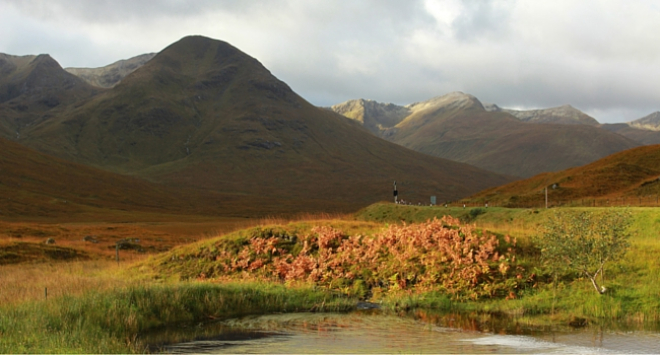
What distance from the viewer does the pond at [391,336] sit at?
589 inches

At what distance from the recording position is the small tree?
66.7 feet

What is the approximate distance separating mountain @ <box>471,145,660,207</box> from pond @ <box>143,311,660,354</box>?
133ft

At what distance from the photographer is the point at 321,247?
27000mm

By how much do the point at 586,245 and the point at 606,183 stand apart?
51.0m

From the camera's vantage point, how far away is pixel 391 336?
1672cm

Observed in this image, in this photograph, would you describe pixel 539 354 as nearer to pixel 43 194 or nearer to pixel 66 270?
pixel 66 270

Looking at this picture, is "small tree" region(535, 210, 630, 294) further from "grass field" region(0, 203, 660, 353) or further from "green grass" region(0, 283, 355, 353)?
"green grass" region(0, 283, 355, 353)

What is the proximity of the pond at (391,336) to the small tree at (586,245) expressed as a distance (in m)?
3.51

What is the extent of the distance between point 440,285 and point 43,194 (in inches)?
4582

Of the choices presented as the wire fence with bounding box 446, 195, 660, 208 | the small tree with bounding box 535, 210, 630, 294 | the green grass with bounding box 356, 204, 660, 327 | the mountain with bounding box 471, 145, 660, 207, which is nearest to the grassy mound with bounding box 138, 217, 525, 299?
the green grass with bounding box 356, 204, 660, 327

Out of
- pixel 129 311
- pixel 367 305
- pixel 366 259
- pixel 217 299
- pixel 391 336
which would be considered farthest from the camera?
pixel 366 259

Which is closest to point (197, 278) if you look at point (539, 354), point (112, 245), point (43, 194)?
point (539, 354)

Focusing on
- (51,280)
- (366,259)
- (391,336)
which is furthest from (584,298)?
(51,280)

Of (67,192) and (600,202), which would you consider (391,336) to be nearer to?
(600,202)
